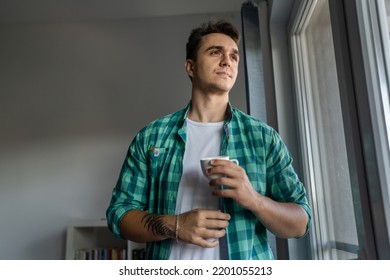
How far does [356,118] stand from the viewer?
2.12ft

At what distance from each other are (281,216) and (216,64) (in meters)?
0.39

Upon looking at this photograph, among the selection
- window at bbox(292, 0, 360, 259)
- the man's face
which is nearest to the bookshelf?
window at bbox(292, 0, 360, 259)

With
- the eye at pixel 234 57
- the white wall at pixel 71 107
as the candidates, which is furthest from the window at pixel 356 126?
the white wall at pixel 71 107

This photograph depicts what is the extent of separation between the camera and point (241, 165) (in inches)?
26.2

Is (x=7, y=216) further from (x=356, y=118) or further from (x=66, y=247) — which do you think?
(x=356, y=118)

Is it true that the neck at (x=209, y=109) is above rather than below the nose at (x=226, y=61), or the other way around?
below

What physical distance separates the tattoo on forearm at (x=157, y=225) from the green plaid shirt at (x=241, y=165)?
0.05m

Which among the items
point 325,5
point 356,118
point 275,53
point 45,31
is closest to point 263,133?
point 356,118

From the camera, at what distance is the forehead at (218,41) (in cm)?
77

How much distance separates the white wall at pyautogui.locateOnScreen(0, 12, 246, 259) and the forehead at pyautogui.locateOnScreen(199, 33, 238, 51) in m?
1.24

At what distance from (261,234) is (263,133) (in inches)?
8.7

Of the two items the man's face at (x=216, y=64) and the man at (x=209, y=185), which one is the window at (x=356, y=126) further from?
the man's face at (x=216, y=64)

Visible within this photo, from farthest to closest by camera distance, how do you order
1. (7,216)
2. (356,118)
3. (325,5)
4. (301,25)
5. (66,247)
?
(7,216), (66,247), (301,25), (325,5), (356,118)

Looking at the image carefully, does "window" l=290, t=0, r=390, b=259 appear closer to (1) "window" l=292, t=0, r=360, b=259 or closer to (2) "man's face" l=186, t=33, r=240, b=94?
(1) "window" l=292, t=0, r=360, b=259
